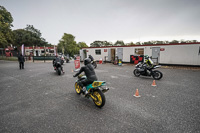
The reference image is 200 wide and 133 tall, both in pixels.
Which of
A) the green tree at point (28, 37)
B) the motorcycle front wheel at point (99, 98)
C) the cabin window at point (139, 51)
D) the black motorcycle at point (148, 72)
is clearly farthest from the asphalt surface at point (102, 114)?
the green tree at point (28, 37)

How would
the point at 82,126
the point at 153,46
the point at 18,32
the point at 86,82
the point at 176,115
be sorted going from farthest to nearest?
1. the point at 18,32
2. the point at 153,46
3. the point at 86,82
4. the point at 176,115
5. the point at 82,126

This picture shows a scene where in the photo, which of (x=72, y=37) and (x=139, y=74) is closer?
(x=139, y=74)

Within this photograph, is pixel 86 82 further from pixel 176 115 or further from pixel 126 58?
pixel 126 58

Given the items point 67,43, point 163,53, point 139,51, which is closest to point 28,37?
point 67,43

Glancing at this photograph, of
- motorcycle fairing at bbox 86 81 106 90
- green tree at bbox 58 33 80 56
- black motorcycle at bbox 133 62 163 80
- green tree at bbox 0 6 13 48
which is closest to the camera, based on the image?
motorcycle fairing at bbox 86 81 106 90

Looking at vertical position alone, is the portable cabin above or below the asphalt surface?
above

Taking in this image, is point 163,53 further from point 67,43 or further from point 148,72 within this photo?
point 67,43

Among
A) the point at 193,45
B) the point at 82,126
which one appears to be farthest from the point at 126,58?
the point at 82,126

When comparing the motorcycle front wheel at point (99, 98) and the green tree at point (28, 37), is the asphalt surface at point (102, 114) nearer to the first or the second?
the motorcycle front wheel at point (99, 98)

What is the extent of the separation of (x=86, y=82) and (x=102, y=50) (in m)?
15.2

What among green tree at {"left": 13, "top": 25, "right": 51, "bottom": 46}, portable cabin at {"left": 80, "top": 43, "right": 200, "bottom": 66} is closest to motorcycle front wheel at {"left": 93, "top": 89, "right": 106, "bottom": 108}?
portable cabin at {"left": 80, "top": 43, "right": 200, "bottom": 66}

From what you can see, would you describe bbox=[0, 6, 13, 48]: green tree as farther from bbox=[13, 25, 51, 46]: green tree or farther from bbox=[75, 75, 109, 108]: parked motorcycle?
bbox=[75, 75, 109, 108]: parked motorcycle

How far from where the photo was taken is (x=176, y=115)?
3070mm

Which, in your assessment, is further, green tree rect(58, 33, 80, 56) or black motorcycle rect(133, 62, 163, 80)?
green tree rect(58, 33, 80, 56)
